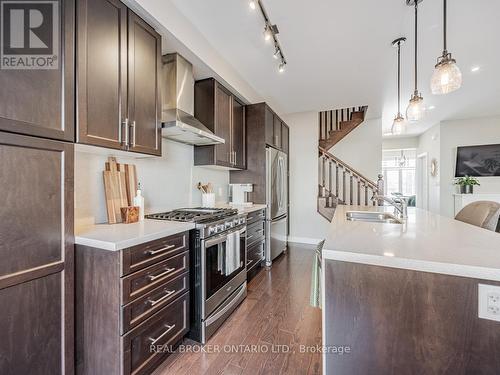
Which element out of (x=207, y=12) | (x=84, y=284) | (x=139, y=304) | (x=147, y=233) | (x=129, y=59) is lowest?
(x=139, y=304)

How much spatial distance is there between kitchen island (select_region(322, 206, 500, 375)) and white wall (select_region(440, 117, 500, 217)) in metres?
6.29

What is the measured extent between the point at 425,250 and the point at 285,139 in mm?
3800

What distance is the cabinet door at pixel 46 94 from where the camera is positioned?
1.02 meters

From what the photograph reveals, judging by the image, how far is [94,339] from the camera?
1.30 meters

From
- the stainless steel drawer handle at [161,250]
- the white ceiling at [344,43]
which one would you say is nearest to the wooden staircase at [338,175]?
the white ceiling at [344,43]

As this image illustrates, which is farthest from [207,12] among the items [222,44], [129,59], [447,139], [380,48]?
[447,139]

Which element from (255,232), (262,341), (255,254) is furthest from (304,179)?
(262,341)

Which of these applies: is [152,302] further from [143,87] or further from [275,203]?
[275,203]

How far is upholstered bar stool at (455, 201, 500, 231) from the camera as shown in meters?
1.80

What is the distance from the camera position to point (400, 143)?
8.09m

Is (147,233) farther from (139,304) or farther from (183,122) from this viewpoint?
(183,122)

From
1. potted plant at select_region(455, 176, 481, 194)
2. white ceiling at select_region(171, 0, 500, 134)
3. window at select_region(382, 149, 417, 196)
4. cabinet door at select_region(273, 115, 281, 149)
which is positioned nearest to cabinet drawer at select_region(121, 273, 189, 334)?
white ceiling at select_region(171, 0, 500, 134)

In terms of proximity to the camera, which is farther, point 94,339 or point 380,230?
point 380,230

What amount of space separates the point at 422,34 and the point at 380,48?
0.38m
